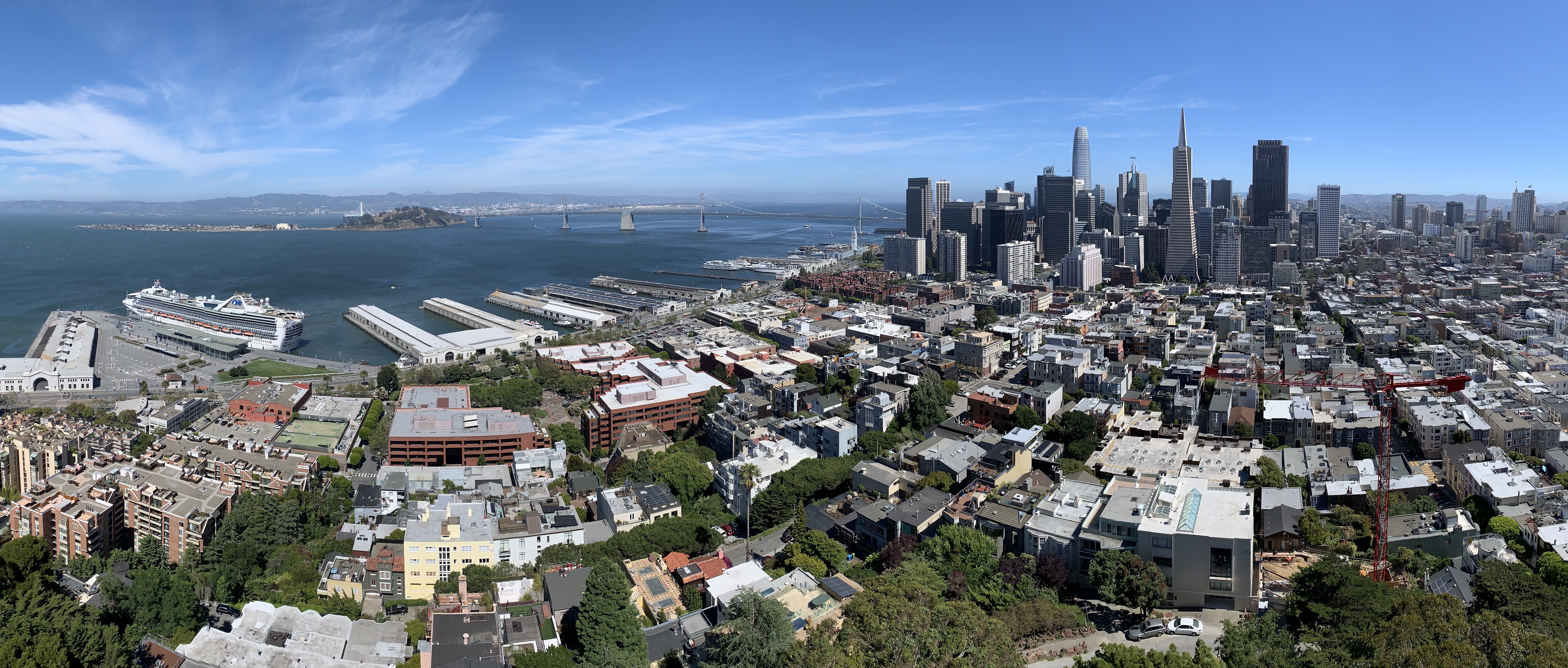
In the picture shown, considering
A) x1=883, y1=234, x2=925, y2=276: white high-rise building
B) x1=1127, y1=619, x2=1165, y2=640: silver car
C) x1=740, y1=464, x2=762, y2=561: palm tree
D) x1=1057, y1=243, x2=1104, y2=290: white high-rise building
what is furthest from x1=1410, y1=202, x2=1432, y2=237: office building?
x1=1127, y1=619, x2=1165, y2=640: silver car

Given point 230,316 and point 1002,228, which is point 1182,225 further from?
point 230,316

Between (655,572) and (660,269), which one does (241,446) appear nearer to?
(655,572)

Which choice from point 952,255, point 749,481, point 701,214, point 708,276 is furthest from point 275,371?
point 701,214

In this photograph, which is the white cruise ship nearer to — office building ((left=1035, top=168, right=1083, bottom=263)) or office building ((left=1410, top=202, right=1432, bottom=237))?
office building ((left=1035, top=168, right=1083, bottom=263))

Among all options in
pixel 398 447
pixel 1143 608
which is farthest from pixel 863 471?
pixel 398 447

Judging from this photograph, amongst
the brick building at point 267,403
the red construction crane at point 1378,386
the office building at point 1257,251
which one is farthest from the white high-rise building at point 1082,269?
the brick building at point 267,403

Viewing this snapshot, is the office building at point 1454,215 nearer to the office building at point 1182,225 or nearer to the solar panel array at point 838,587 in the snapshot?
the office building at point 1182,225
